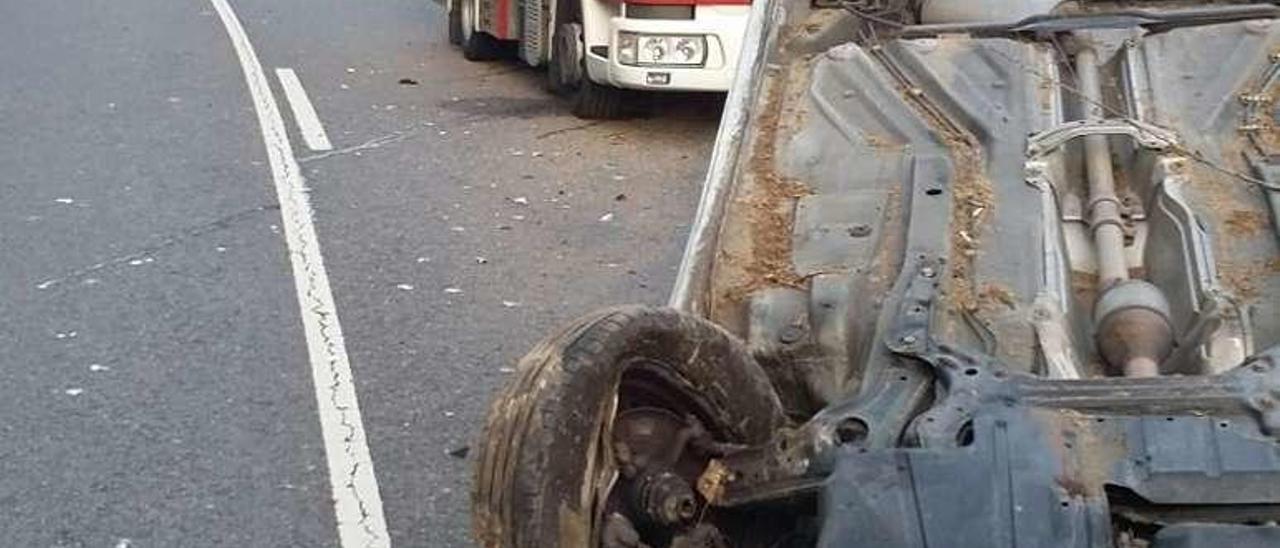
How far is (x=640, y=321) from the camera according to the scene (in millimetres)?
3883

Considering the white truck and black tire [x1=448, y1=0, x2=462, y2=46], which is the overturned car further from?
black tire [x1=448, y1=0, x2=462, y2=46]

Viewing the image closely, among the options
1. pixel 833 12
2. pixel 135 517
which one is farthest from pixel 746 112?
pixel 135 517

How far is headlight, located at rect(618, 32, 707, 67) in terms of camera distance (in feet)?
34.4

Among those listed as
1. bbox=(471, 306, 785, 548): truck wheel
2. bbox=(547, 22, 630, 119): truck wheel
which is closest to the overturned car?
bbox=(471, 306, 785, 548): truck wheel

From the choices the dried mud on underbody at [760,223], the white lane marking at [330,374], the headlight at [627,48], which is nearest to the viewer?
the dried mud on underbody at [760,223]

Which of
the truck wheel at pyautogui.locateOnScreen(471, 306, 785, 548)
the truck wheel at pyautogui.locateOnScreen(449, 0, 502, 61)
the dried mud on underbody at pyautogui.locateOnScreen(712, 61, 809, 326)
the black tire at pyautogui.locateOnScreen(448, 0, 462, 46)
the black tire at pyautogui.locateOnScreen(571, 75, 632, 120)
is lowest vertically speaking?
the truck wheel at pyautogui.locateOnScreen(471, 306, 785, 548)

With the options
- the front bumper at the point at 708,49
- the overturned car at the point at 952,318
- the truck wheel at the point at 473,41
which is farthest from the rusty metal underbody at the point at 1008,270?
the truck wheel at the point at 473,41

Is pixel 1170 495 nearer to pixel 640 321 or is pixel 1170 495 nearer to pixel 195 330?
pixel 640 321

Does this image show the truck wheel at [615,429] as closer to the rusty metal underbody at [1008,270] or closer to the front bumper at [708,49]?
the rusty metal underbody at [1008,270]

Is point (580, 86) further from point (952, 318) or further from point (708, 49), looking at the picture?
point (952, 318)

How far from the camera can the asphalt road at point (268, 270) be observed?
577 cm

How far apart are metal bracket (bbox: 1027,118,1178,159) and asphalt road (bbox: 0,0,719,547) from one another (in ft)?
6.40

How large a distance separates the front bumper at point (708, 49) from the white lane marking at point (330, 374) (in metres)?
1.95

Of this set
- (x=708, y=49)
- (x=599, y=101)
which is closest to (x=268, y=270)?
(x=708, y=49)
